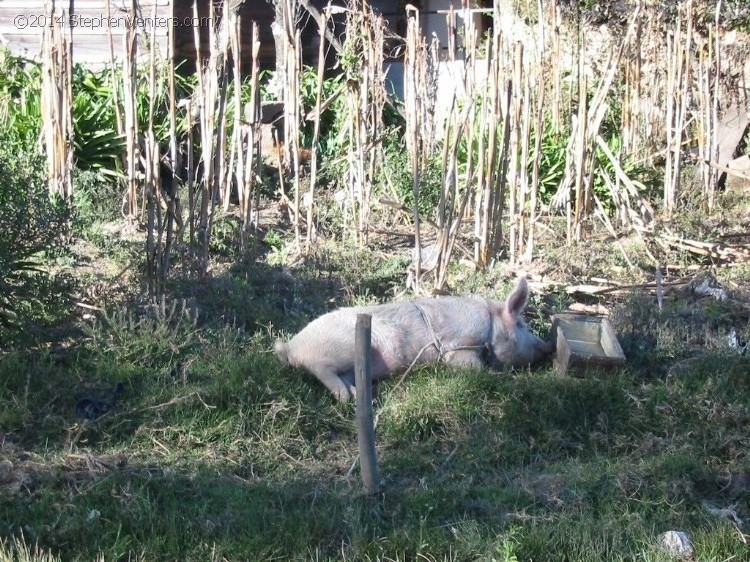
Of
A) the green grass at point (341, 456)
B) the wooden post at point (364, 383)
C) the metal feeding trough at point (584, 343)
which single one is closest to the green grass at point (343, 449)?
the green grass at point (341, 456)

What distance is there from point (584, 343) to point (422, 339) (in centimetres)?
113

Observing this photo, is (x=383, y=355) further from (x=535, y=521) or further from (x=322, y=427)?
(x=535, y=521)

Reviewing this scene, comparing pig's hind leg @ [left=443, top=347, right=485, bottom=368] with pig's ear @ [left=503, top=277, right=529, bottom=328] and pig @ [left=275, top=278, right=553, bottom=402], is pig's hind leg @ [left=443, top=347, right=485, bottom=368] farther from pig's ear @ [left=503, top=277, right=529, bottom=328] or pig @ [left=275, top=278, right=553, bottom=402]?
pig's ear @ [left=503, top=277, right=529, bottom=328]

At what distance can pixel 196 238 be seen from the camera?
27.2ft

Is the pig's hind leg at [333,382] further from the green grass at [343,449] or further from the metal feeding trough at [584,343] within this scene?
the metal feeding trough at [584,343]

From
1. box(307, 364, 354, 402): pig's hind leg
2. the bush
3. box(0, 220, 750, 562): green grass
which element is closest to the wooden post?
box(0, 220, 750, 562): green grass

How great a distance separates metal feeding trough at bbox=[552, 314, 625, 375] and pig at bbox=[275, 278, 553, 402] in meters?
0.22

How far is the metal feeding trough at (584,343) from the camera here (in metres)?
6.36

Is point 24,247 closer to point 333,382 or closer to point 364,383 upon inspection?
point 333,382

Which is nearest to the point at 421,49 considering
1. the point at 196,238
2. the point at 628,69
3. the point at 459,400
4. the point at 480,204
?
the point at 628,69

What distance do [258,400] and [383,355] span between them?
95 centimetres

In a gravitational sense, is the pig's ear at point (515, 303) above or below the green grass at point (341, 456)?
above

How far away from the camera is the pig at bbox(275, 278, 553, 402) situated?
21.1 feet

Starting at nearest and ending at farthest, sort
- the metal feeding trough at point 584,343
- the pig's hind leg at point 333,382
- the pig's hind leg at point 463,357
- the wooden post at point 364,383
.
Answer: the wooden post at point 364,383, the pig's hind leg at point 333,382, the metal feeding trough at point 584,343, the pig's hind leg at point 463,357
